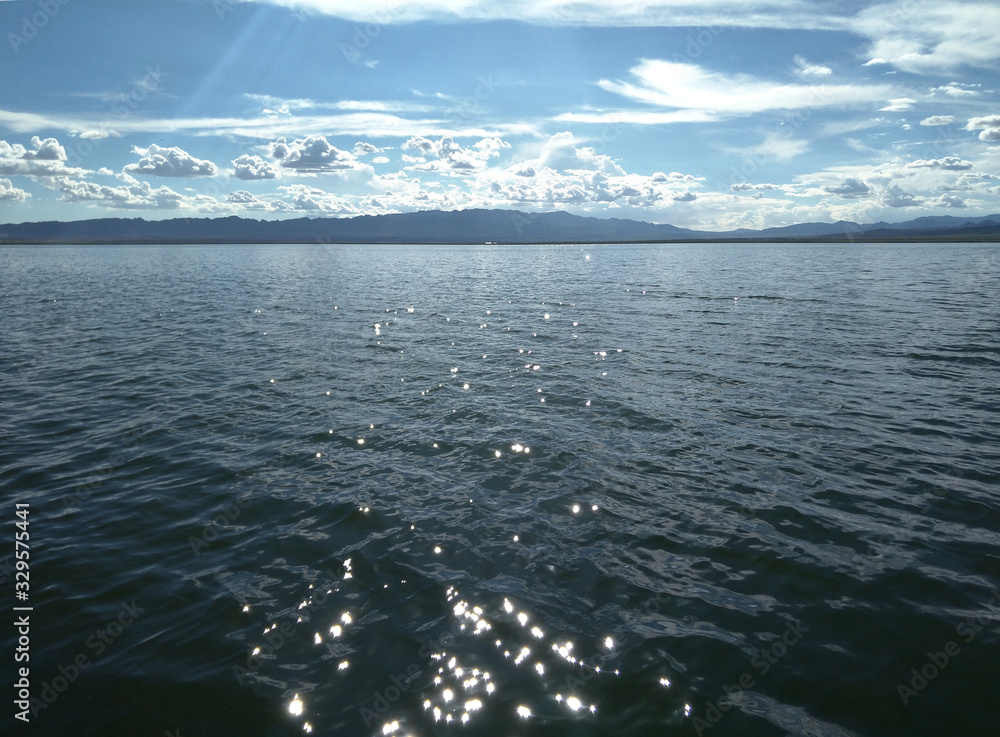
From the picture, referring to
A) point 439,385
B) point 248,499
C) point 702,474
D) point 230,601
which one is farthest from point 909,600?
point 439,385

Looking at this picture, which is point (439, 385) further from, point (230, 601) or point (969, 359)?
point (969, 359)

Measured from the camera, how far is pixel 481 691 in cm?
805

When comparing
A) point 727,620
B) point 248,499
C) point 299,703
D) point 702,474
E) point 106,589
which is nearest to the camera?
point 299,703

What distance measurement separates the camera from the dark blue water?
798 centimetres

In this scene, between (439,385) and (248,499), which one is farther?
(439,385)

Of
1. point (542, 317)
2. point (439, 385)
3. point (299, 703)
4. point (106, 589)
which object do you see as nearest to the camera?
point (299, 703)

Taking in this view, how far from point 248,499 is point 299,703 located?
7488 mm

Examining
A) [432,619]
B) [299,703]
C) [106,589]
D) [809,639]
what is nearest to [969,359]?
[809,639]

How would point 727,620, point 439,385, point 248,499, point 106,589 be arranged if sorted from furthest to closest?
1. point 439,385
2. point 248,499
3. point 106,589
4. point 727,620

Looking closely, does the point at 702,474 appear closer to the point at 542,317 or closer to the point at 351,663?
the point at 351,663

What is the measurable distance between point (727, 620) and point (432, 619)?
5.45 metres

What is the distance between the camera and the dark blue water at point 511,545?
798cm

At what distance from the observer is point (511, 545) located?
11.9 meters

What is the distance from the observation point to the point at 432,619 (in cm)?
958
